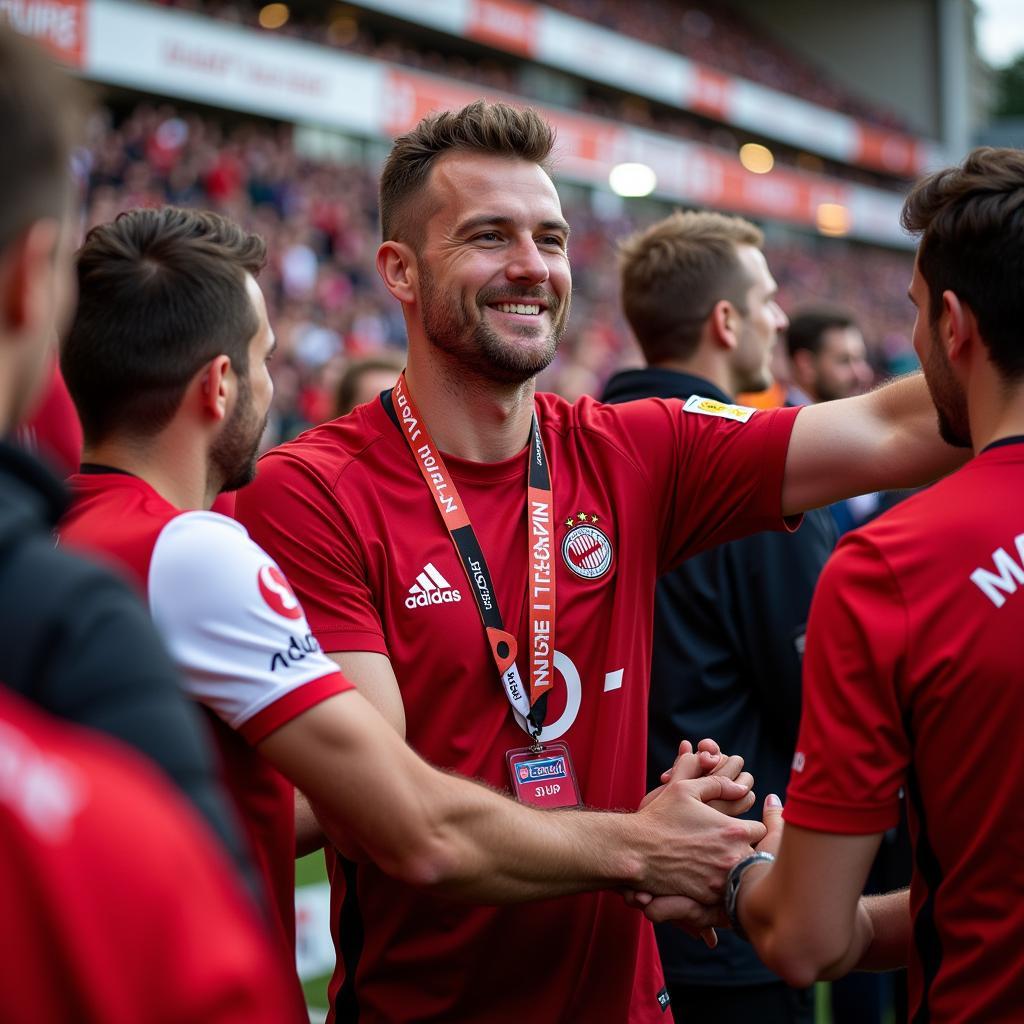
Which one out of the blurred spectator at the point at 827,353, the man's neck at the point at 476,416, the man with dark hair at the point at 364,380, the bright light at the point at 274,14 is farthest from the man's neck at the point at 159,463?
→ the bright light at the point at 274,14

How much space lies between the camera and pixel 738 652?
127 inches

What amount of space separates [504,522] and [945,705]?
1.04 meters

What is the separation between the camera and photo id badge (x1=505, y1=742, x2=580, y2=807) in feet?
7.21

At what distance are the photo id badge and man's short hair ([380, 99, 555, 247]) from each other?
111cm

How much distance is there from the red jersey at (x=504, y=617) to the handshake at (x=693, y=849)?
161 mm

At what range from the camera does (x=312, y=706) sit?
1.72 m

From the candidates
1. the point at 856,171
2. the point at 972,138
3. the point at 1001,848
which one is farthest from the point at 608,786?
the point at 972,138

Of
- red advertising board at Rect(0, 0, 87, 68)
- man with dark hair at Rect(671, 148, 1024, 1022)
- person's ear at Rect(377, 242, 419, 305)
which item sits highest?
red advertising board at Rect(0, 0, 87, 68)

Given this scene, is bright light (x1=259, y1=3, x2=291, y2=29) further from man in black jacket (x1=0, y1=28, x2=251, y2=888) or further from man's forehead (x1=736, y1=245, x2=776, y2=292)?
man in black jacket (x1=0, y1=28, x2=251, y2=888)

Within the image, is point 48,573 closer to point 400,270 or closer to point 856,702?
point 856,702

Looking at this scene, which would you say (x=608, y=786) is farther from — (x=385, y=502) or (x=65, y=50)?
(x=65, y=50)

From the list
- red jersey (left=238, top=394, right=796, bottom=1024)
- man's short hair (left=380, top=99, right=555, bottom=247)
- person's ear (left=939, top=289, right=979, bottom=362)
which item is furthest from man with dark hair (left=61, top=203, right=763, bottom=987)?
person's ear (left=939, top=289, right=979, bottom=362)

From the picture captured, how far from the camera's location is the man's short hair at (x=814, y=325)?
5914mm

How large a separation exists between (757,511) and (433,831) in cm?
99
